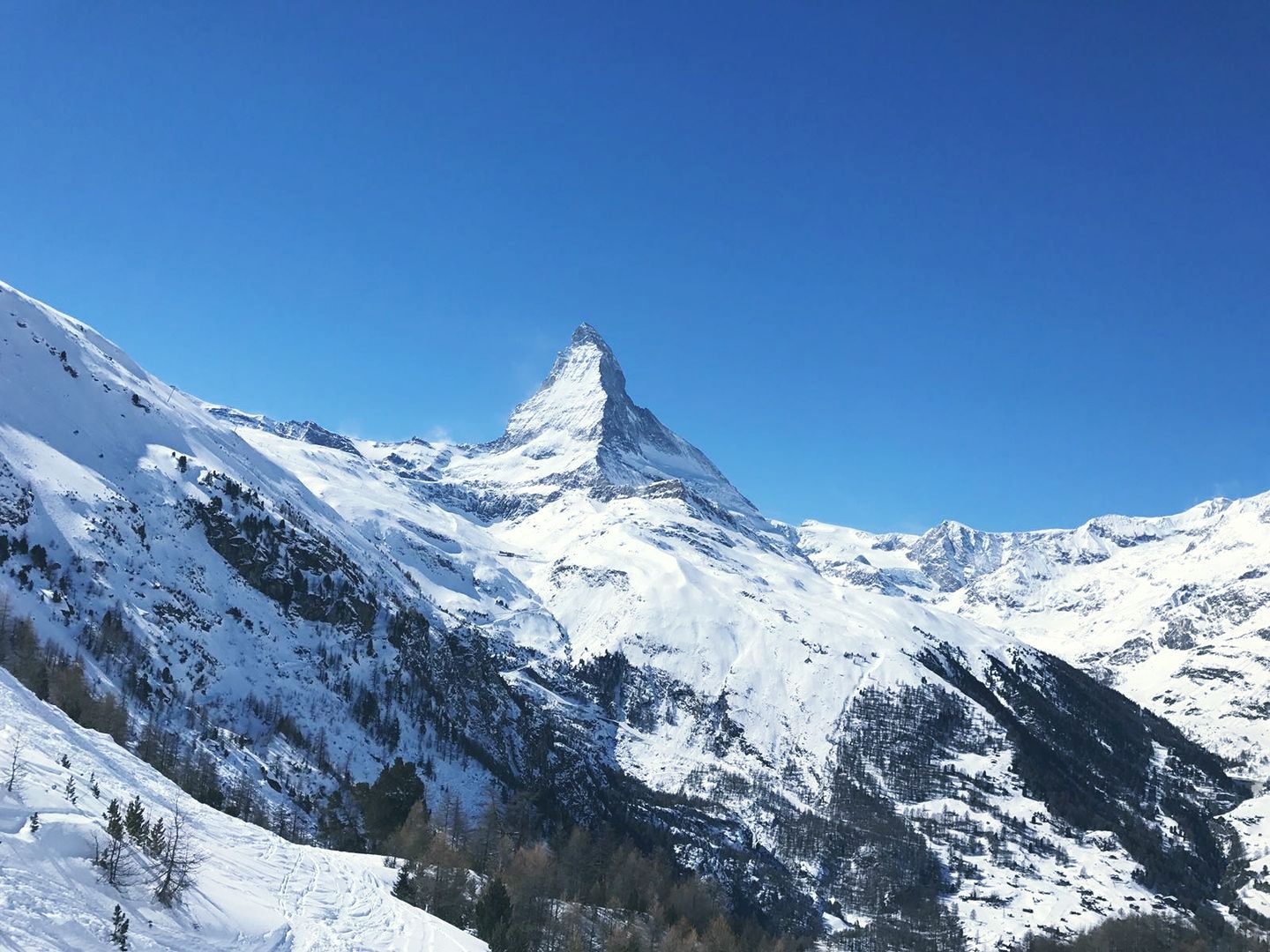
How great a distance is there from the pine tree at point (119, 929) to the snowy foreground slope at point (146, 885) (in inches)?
17.1

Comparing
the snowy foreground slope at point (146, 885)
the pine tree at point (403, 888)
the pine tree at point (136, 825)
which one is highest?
the pine tree at point (136, 825)

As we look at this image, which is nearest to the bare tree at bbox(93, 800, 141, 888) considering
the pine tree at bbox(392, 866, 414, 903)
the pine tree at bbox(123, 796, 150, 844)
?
the pine tree at bbox(123, 796, 150, 844)

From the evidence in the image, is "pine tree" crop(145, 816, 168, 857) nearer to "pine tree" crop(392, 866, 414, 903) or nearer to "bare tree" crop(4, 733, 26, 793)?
"bare tree" crop(4, 733, 26, 793)

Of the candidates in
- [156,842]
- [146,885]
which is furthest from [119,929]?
[156,842]

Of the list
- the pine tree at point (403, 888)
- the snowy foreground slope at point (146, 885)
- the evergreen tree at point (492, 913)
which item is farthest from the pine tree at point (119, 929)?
the evergreen tree at point (492, 913)

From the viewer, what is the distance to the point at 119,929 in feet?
103

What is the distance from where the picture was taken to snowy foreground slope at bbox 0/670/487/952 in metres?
30.8

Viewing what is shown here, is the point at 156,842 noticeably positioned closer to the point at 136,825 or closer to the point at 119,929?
the point at 136,825

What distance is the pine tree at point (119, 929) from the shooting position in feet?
101

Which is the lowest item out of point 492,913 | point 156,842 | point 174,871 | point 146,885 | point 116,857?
point 492,913

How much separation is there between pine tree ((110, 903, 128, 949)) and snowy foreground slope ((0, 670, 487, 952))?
433 mm

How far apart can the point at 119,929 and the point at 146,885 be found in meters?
5.06

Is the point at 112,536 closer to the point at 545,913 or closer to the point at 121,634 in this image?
the point at 121,634

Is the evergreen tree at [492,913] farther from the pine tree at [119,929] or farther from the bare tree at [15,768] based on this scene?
the pine tree at [119,929]
